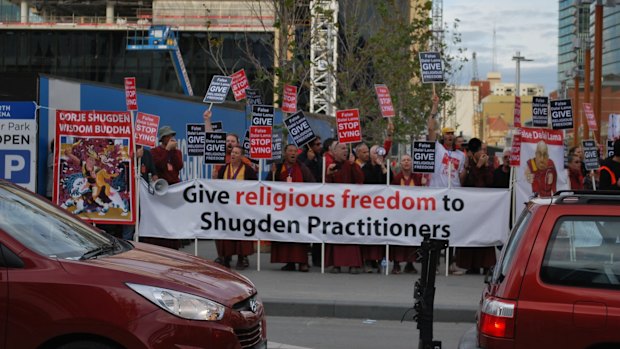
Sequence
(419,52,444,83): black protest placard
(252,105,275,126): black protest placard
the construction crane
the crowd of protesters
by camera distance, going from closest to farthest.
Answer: the crowd of protesters < (252,105,275,126): black protest placard < (419,52,444,83): black protest placard < the construction crane

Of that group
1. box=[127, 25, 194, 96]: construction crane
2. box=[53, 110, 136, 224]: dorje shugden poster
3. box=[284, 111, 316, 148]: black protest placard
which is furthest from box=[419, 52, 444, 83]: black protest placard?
box=[127, 25, 194, 96]: construction crane

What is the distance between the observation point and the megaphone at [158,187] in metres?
14.0

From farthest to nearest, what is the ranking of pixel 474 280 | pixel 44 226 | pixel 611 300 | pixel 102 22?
pixel 102 22, pixel 474 280, pixel 44 226, pixel 611 300

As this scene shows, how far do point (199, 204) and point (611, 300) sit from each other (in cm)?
926

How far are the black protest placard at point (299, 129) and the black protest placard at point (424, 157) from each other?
180cm

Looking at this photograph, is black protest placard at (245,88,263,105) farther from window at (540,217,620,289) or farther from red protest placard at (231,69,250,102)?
window at (540,217,620,289)

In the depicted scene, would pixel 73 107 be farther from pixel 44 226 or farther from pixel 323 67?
pixel 323 67

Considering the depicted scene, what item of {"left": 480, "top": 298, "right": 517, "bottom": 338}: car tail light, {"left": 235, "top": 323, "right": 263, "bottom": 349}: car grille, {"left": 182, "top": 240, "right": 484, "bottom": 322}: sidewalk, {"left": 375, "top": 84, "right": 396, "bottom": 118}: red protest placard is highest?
{"left": 375, "top": 84, "right": 396, "bottom": 118}: red protest placard

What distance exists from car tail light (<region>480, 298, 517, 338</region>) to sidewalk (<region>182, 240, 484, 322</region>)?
524 cm

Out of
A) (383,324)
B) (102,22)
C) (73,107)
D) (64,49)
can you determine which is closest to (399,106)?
(73,107)

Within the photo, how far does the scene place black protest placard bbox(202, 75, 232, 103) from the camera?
1612cm

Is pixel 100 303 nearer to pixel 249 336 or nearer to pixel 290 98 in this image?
pixel 249 336

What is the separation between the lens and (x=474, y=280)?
1352 cm

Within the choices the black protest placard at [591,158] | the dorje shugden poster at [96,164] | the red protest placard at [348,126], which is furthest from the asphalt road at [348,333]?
the black protest placard at [591,158]
